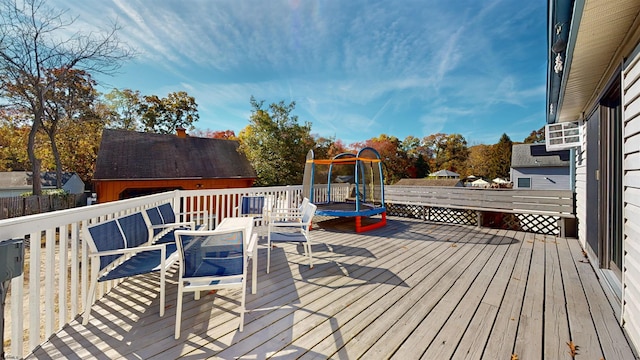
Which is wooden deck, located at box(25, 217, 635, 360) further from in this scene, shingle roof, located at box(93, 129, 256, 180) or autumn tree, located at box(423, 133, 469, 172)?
autumn tree, located at box(423, 133, 469, 172)

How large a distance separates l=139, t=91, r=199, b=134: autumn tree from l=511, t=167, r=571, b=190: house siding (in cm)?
2860

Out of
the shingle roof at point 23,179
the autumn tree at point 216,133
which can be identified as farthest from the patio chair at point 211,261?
the shingle roof at point 23,179

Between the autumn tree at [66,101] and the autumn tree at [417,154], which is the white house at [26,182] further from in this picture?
the autumn tree at [417,154]

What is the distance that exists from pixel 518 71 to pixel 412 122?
18.6 m

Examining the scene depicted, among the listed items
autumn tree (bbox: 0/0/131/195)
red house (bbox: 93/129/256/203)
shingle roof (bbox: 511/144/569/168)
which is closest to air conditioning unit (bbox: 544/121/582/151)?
red house (bbox: 93/129/256/203)

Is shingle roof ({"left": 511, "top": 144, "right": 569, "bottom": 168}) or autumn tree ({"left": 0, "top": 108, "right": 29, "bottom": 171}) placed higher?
autumn tree ({"left": 0, "top": 108, "right": 29, "bottom": 171})

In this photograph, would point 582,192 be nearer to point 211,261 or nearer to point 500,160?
point 211,261

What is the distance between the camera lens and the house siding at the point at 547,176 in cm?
1664

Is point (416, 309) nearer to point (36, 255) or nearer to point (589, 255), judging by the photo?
point (36, 255)

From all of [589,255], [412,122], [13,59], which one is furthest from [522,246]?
[412,122]

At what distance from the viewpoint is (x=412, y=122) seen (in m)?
29.8

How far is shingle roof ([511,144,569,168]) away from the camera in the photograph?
1642 centimetres

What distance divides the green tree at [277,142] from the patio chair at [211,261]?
12.0 metres

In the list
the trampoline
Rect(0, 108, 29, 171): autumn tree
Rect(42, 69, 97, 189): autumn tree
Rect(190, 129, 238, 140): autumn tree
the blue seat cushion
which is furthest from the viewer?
Rect(190, 129, 238, 140): autumn tree
